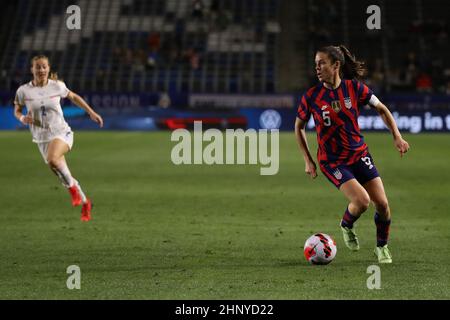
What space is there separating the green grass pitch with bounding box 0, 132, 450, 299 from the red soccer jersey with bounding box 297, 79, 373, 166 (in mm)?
1102

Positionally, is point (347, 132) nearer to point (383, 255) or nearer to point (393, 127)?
point (393, 127)

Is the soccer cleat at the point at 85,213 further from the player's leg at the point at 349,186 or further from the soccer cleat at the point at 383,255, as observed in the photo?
the soccer cleat at the point at 383,255

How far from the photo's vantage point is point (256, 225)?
12508 millimetres

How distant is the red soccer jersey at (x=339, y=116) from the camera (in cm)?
948

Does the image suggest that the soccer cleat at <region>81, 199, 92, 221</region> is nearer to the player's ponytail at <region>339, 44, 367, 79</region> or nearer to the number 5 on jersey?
the number 5 on jersey

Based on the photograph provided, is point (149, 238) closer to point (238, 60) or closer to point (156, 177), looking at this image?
point (156, 177)

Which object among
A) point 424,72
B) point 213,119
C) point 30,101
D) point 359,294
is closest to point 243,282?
point 359,294

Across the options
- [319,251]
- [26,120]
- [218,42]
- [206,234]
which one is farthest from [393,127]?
[218,42]

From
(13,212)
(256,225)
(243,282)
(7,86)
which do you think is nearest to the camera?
(243,282)

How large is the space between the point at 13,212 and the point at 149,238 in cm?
334

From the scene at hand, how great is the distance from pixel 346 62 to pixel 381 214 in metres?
1.58

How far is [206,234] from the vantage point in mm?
11617

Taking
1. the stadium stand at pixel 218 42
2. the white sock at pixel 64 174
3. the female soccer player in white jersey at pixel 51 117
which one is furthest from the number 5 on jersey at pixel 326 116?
the stadium stand at pixel 218 42

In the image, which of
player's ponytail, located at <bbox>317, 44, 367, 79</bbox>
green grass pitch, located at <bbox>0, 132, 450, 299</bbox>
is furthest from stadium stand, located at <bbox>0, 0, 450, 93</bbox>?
player's ponytail, located at <bbox>317, 44, 367, 79</bbox>
